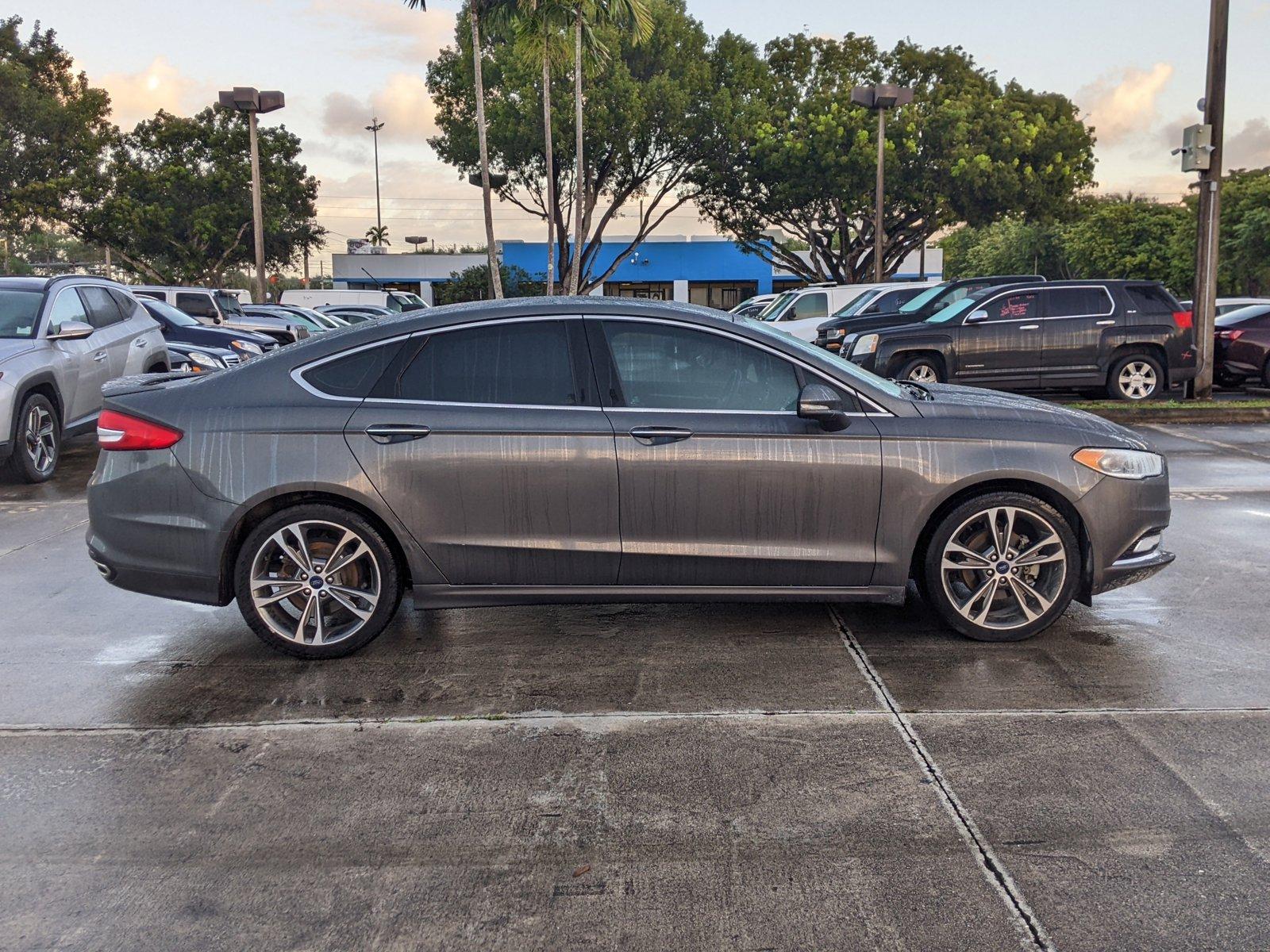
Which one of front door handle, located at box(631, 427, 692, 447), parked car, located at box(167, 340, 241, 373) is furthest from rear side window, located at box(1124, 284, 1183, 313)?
front door handle, located at box(631, 427, 692, 447)

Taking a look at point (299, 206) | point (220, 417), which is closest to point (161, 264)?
point (299, 206)

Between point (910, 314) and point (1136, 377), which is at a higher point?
point (910, 314)

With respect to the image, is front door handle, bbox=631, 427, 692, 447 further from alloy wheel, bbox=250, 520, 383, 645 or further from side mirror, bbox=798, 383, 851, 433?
alloy wheel, bbox=250, 520, 383, 645

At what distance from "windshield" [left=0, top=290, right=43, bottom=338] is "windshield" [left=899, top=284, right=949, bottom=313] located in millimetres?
13199

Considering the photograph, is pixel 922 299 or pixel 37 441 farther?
pixel 922 299

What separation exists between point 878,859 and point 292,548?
2914 millimetres

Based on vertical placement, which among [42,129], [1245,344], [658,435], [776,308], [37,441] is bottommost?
[37,441]

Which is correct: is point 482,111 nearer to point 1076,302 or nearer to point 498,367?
point 1076,302

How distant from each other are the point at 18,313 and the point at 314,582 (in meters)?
6.99

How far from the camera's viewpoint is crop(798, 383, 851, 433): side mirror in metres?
4.92

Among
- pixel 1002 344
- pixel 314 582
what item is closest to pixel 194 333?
pixel 1002 344

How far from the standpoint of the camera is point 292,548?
4996mm

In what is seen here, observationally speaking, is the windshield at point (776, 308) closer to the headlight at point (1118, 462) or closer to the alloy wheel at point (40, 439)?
the alloy wheel at point (40, 439)

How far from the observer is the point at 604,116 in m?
39.0
